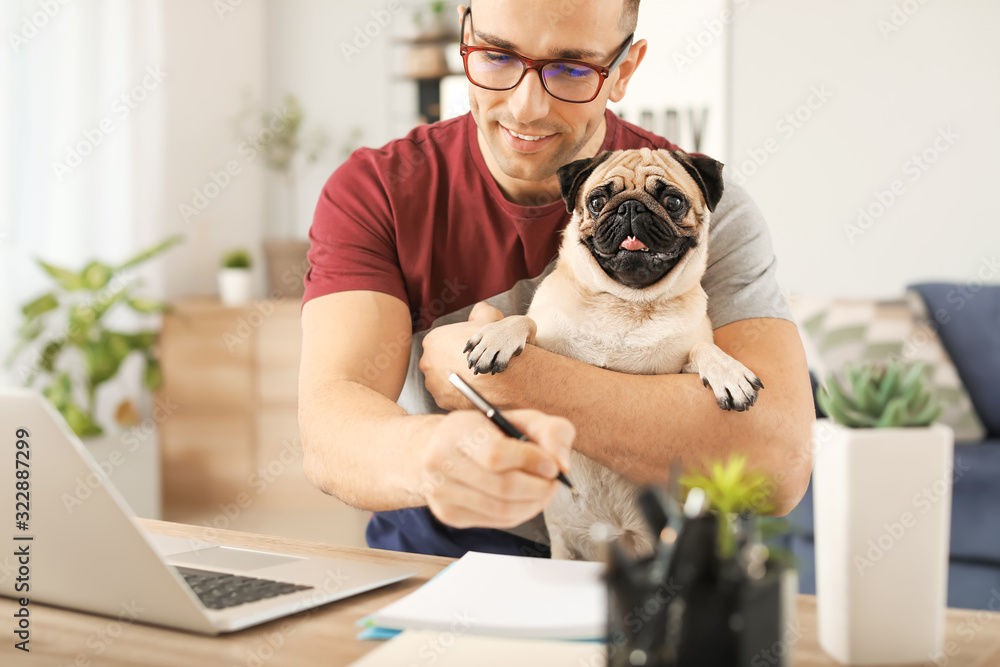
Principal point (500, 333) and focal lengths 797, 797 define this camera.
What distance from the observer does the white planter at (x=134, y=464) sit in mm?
3305

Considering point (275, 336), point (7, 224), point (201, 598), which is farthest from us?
point (275, 336)

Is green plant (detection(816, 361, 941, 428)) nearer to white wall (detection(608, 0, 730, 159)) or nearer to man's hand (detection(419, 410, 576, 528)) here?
man's hand (detection(419, 410, 576, 528))

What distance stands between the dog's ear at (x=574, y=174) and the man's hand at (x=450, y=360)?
0.75 ft

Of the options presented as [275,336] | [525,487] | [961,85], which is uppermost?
[961,85]

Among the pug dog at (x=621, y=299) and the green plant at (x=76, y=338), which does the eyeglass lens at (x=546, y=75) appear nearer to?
the pug dog at (x=621, y=299)

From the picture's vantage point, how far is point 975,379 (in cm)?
294

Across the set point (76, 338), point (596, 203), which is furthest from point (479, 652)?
point (76, 338)

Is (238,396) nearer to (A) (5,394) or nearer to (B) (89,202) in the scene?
(B) (89,202)

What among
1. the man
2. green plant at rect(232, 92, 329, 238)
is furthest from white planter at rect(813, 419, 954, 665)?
green plant at rect(232, 92, 329, 238)

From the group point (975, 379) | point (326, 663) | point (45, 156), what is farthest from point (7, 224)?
point (975, 379)

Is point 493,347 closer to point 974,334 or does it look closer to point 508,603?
point 508,603

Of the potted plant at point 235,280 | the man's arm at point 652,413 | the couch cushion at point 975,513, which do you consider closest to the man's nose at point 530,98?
the man's arm at point 652,413

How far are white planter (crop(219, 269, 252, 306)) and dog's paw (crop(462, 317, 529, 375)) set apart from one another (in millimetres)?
2971

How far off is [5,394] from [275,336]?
312 cm
